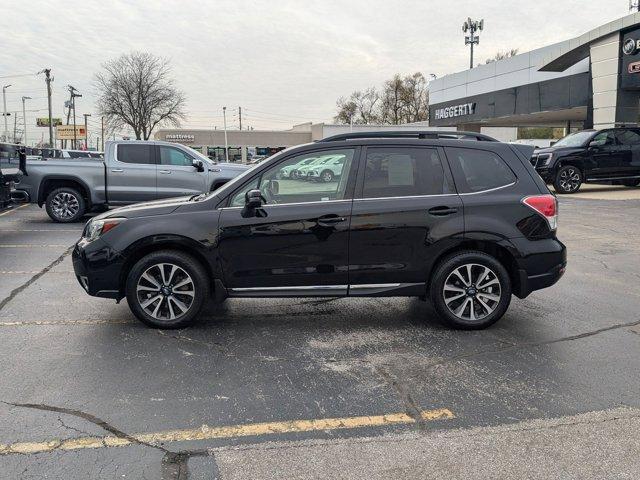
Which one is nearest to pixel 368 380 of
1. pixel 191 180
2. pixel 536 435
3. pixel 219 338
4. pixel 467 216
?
pixel 536 435

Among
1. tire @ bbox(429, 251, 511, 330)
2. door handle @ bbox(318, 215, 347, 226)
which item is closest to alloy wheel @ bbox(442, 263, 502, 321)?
tire @ bbox(429, 251, 511, 330)

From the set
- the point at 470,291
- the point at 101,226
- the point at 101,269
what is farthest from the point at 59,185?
the point at 470,291

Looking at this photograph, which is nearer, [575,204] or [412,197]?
→ [412,197]

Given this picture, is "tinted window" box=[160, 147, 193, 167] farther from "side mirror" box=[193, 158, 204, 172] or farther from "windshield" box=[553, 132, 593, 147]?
"windshield" box=[553, 132, 593, 147]

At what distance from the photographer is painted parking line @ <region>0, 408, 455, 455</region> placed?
3.03m

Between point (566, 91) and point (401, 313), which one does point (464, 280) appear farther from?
point (566, 91)

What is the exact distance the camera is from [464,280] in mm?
4973

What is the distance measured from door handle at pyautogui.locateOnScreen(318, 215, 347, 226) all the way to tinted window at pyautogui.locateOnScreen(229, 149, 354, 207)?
19 centimetres

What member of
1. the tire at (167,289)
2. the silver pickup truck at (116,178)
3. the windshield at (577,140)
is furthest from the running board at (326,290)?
the windshield at (577,140)

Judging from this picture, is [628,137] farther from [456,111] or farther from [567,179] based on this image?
[456,111]

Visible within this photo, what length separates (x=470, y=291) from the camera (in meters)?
4.97

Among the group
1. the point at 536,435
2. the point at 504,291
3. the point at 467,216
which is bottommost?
the point at 536,435

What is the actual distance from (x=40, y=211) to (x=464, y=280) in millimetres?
14056

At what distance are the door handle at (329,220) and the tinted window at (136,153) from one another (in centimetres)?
882
